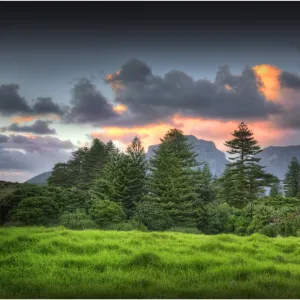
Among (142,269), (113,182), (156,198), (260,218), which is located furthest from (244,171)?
(142,269)

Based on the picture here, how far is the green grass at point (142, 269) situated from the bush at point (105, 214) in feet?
31.7

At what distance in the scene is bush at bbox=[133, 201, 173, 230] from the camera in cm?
1973

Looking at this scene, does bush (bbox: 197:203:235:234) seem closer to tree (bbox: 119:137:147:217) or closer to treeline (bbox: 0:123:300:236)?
treeline (bbox: 0:123:300:236)

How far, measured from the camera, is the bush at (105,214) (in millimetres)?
18578

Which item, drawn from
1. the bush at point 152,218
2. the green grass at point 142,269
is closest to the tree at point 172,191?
the bush at point 152,218

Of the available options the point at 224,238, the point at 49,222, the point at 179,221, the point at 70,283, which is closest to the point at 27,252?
the point at 70,283

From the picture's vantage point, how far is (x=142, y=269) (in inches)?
246

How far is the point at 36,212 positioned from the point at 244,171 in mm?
19536

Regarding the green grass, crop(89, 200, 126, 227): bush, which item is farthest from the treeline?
the green grass

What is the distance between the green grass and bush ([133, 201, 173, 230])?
35.3ft

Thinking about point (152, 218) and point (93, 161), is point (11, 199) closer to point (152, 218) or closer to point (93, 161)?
point (152, 218)

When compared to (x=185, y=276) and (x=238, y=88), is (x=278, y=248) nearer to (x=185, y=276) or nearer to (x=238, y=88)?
(x=185, y=276)

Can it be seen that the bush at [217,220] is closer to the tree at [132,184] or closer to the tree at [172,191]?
the tree at [172,191]

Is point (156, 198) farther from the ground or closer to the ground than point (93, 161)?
closer to the ground
